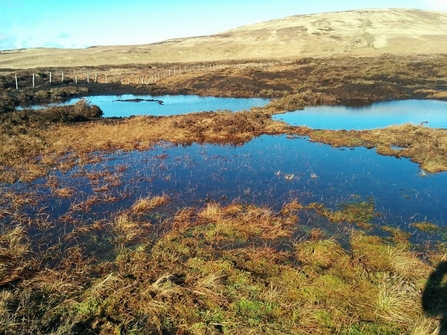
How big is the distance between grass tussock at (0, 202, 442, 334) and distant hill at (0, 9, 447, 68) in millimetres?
90797

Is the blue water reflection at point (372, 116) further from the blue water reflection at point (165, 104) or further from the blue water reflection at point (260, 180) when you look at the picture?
the blue water reflection at point (165, 104)

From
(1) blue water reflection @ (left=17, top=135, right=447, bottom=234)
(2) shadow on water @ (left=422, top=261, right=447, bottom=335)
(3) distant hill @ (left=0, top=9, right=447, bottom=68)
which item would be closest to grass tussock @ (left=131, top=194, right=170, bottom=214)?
(1) blue water reflection @ (left=17, top=135, right=447, bottom=234)

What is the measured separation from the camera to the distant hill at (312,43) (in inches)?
3780

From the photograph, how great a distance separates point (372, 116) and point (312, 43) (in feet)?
308

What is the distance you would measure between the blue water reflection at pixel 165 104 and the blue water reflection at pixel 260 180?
554 inches

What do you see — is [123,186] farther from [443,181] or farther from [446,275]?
[443,181]

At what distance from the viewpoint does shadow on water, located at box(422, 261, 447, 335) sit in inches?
259

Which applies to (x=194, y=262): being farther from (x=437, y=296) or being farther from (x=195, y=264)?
(x=437, y=296)

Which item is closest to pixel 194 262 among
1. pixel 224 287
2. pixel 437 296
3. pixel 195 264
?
pixel 195 264

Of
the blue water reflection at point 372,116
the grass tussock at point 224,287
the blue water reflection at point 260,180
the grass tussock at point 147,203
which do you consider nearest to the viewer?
the grass tussock at point 224,287

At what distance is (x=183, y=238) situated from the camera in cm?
977

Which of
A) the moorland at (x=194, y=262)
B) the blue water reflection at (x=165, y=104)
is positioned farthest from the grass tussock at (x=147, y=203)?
the blue water reflection at (x=165, y=104)

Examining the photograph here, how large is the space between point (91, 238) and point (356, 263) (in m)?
7.95

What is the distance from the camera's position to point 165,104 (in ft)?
120
